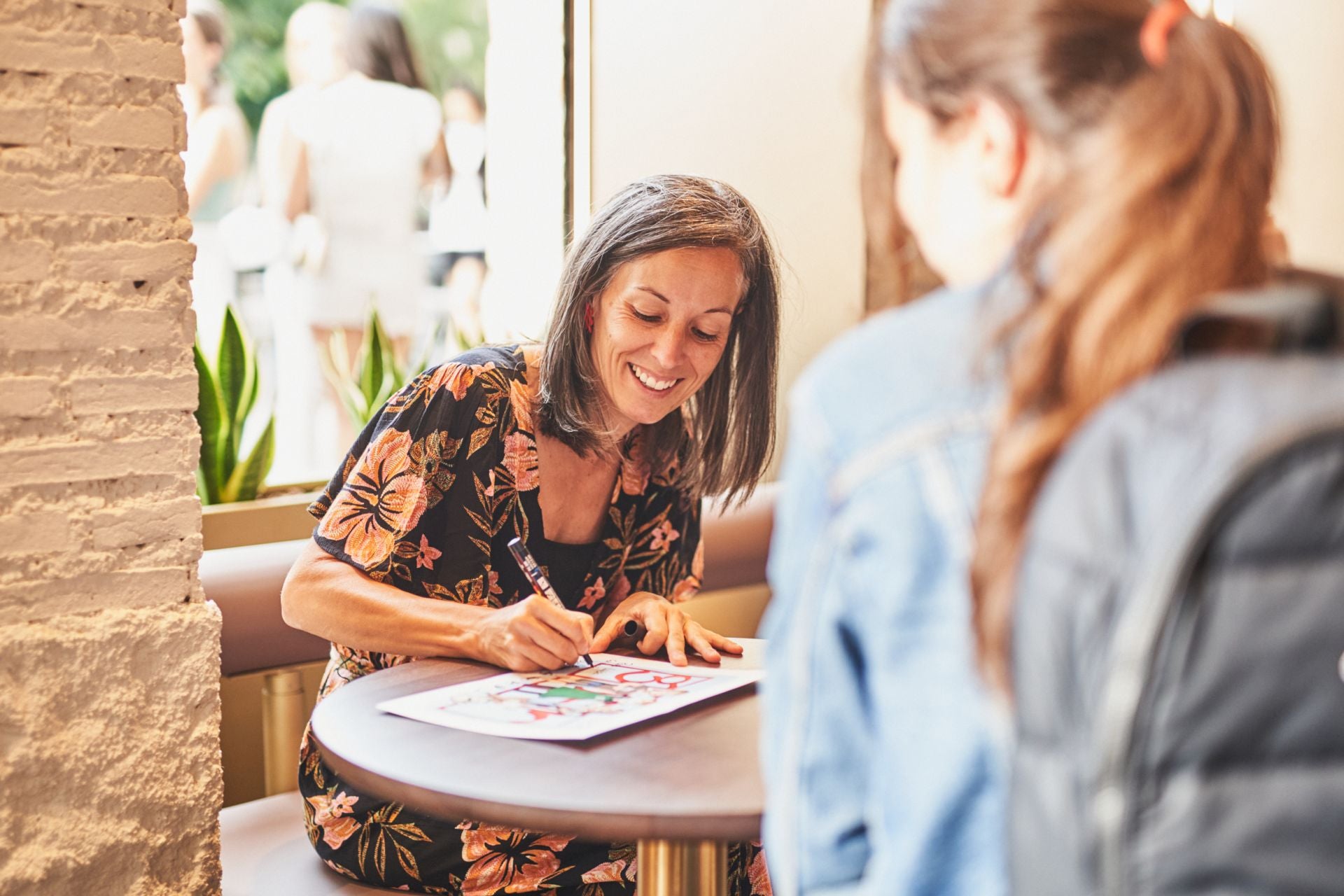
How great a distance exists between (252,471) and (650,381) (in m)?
1.47

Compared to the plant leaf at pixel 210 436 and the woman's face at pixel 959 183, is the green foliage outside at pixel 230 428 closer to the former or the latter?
the plant leaf at pixel 210 436

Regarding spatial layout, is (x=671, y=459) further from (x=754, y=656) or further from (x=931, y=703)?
(x=931, y=703)

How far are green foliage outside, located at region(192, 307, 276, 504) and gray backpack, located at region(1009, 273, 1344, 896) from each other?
276 centimetres

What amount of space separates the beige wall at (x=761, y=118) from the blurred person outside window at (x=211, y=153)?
1.33m

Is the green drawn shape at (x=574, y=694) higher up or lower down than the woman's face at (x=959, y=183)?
lower down

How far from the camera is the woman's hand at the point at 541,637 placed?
69.2 inches

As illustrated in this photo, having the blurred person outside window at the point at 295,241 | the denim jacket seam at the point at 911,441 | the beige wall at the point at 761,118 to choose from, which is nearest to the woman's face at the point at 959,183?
the denim jacket seam at the point at 911,441

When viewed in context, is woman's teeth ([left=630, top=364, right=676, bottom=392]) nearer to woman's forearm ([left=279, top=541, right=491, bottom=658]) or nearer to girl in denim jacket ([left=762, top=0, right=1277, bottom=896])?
woman's forearm ([left=279, top=541, right=491, bottom=658])

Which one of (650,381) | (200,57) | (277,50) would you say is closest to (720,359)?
(650,381)

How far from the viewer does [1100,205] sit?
79 cm

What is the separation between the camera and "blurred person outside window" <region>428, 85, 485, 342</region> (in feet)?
15.4

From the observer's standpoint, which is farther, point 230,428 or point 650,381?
point 230,428

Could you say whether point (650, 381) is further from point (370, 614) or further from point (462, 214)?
point (462, 214)

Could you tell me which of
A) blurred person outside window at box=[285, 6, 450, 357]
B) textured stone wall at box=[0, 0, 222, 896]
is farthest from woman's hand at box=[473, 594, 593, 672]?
blurred person outside window at box=[285, 6, 450, 357]
